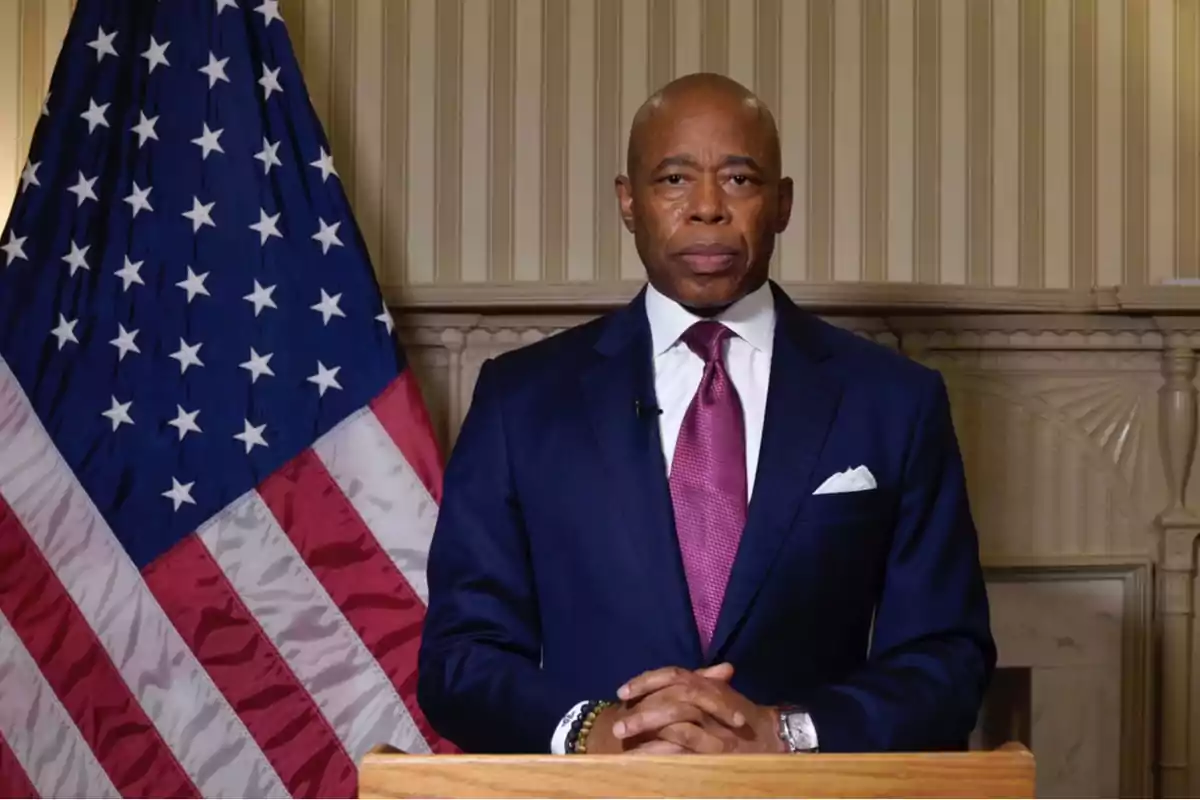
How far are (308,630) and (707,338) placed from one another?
0.98 meters

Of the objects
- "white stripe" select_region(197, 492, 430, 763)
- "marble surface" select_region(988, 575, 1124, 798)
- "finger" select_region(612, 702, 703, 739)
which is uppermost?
"finger" select_region(612, 702, 703, 739)

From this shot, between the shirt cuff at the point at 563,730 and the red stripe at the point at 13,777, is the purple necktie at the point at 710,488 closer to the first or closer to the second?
the shirt cuff at the point at 563,730

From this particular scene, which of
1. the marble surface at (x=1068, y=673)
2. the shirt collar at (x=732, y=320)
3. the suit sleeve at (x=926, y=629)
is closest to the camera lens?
the suit sleeve at (x=926, y=629)

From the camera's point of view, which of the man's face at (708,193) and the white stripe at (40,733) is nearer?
the man's face at (708,193)

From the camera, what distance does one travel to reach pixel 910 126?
267cm

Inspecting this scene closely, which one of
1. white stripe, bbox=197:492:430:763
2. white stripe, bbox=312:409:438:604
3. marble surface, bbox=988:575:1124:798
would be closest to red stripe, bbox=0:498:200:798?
white stripe, bbox=197:492:430:763

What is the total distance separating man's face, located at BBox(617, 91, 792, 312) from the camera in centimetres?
154

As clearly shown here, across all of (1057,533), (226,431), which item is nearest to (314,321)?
(226,431)

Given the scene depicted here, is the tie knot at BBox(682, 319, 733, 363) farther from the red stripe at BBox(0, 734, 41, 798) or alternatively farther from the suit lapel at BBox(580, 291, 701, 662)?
the red stripe at BBox(0, 734, 41, 798)

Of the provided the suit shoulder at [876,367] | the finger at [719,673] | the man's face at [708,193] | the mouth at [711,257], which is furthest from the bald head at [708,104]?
the finger at [719,673]

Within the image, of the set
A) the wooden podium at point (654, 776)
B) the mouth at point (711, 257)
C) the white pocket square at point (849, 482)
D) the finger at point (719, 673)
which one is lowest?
the finger at point (719, 673)

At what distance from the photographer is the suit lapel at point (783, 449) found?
4.87 ft

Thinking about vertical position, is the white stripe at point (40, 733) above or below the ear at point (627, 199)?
below

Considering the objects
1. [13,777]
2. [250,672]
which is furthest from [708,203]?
[13,777]
